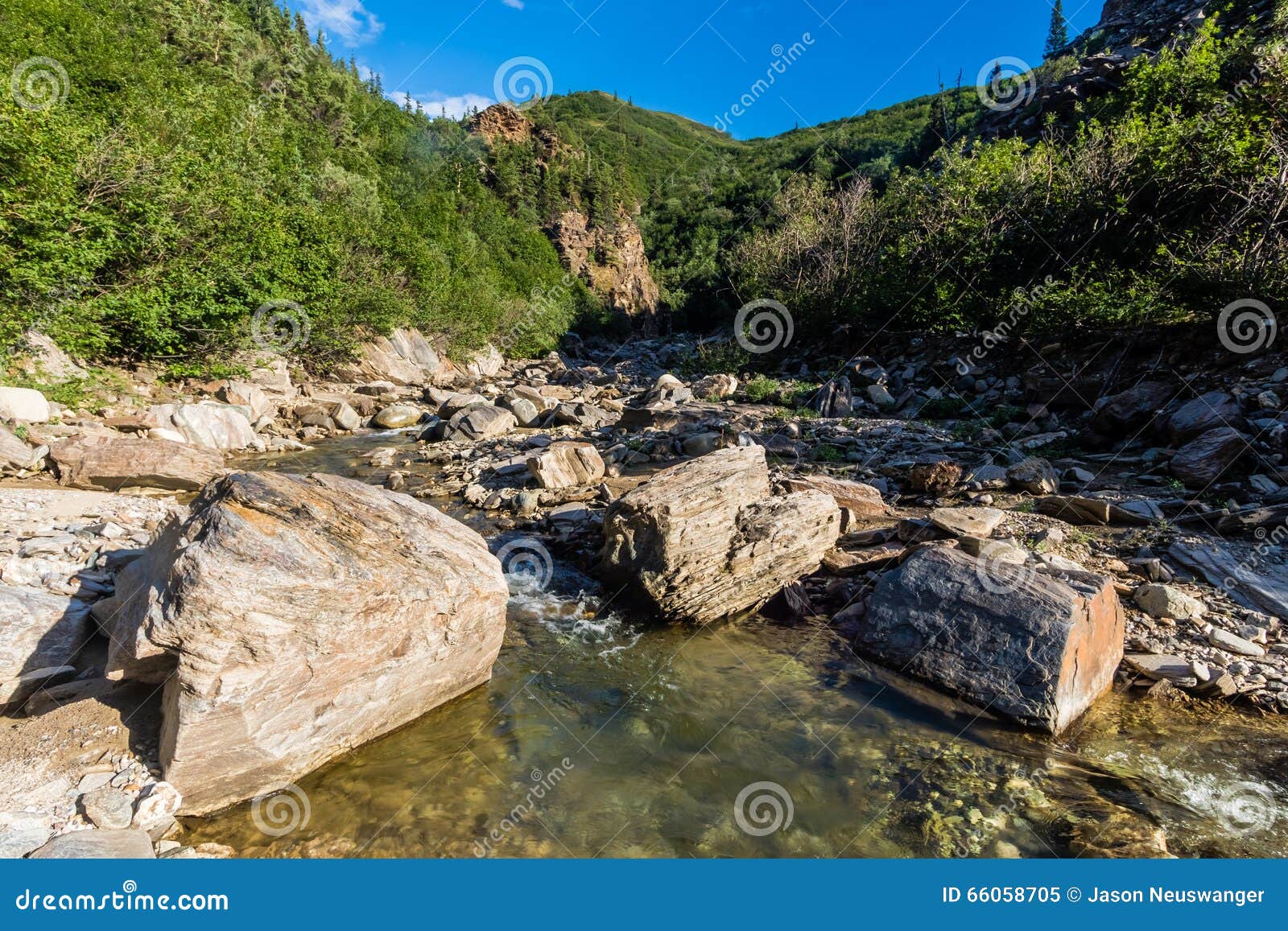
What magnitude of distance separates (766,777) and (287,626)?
3.94 meters

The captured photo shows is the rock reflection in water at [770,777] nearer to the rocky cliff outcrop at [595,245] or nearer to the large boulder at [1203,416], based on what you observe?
the large boulder at [1203,416]

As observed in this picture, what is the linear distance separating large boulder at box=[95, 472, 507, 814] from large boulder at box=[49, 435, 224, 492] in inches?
217

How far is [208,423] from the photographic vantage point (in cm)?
1309

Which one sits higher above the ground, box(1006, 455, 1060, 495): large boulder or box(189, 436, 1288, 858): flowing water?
box(1006, 455, 1060, 495): large boulder

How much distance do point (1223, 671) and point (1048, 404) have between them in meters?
10.4

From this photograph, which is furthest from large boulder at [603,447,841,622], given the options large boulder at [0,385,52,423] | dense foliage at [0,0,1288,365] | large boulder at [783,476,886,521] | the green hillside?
the green hillside

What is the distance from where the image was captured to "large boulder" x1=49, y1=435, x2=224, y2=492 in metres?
8.77

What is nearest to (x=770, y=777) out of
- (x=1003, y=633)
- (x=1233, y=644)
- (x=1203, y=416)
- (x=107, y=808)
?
(x=1003, y=633)

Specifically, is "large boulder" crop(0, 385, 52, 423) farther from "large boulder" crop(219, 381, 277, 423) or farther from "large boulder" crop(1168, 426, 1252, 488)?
"large boulder" crop(1168, 426, 1252, 488)

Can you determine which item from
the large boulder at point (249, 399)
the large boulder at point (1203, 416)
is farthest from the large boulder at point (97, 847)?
the large boulder at point (1203, 416)

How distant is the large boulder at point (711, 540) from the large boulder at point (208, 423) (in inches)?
423

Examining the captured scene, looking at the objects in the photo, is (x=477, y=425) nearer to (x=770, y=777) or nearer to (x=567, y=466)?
(x=567, y=466)

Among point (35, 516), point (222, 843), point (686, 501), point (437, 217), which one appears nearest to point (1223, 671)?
point (686, 501)

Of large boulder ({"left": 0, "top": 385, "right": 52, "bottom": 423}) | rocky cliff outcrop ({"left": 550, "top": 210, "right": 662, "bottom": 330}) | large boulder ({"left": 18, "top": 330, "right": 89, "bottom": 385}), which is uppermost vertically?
rocky cliff outcrop ({"left": 550, "top": 210, "right": 662, "bottom": 330})
